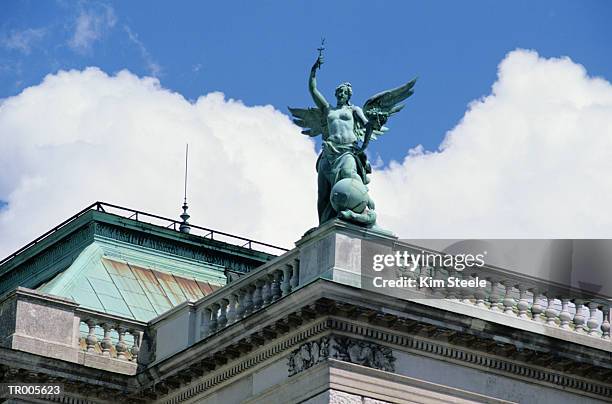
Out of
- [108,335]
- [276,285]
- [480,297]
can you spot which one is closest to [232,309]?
[276,285]

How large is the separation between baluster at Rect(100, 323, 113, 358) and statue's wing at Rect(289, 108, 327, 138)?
506 cm

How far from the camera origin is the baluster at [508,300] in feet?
113

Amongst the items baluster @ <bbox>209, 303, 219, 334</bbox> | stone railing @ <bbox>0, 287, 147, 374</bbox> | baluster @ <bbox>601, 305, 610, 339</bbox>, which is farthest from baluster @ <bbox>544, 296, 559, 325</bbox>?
stone railing @ <bbox>0, 287, 147, 374</bbox>

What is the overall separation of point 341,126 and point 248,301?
3397mm

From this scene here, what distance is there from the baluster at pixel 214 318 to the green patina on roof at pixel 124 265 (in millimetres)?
3741

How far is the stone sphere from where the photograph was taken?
33625 mm

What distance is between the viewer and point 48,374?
116ft

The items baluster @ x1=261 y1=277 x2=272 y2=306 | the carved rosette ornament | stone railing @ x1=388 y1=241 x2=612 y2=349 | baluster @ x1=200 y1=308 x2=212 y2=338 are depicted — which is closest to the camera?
the carved rosette ornament

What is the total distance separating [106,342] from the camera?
36.8 metres

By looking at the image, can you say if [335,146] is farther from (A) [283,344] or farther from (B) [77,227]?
(B) [77,227]

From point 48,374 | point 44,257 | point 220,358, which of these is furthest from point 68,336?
point 44,257

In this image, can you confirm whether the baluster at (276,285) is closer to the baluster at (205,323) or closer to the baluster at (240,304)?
the baluster at (240,304)

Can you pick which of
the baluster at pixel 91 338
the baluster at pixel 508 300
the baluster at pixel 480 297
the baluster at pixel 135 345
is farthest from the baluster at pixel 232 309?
the baluster at pixel 508 300

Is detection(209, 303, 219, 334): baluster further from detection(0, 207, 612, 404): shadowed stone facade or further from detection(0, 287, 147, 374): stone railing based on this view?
detection(0, 287, 147, 374): stone railing
